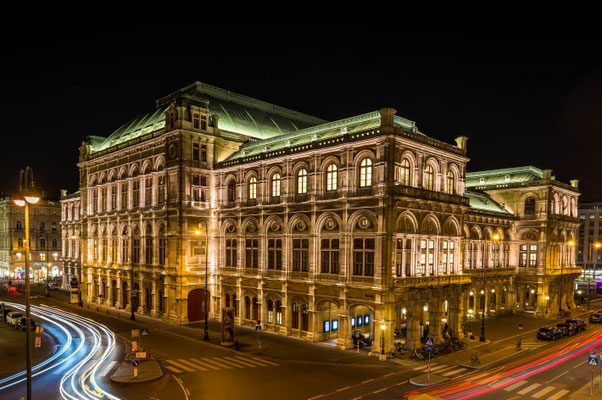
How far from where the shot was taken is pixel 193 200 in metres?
52.8

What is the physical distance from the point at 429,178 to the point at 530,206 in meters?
31.3

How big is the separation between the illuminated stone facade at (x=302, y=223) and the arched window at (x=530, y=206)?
30 cm

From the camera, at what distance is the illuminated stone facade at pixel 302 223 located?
39.4m

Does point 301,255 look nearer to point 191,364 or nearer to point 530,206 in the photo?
point 191,364

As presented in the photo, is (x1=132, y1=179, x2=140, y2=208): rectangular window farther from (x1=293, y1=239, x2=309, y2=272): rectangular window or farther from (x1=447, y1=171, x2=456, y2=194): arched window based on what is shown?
(x1=447, y1=171, x2=456, y2=194): arched window

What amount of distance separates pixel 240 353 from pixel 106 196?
39.1 metres

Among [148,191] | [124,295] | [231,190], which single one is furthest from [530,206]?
[124,295]

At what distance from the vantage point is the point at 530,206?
6538 centimetres

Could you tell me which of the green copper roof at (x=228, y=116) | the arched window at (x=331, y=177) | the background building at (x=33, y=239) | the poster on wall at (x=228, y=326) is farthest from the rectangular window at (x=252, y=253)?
the background building at (x=33, y=239)

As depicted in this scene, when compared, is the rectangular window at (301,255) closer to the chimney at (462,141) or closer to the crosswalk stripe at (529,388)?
the chimney at (462,141)

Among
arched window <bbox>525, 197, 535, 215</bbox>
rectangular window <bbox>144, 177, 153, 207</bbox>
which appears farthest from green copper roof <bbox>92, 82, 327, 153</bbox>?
arched window <bbox>525, 197, 535, 215</bbox>

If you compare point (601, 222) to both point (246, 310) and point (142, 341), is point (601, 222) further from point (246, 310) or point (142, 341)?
point (142, 341)

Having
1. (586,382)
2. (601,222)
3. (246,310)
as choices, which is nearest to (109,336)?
(246,310)

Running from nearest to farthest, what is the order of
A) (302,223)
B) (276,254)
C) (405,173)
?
(405,173), (302,223), (276,254)
